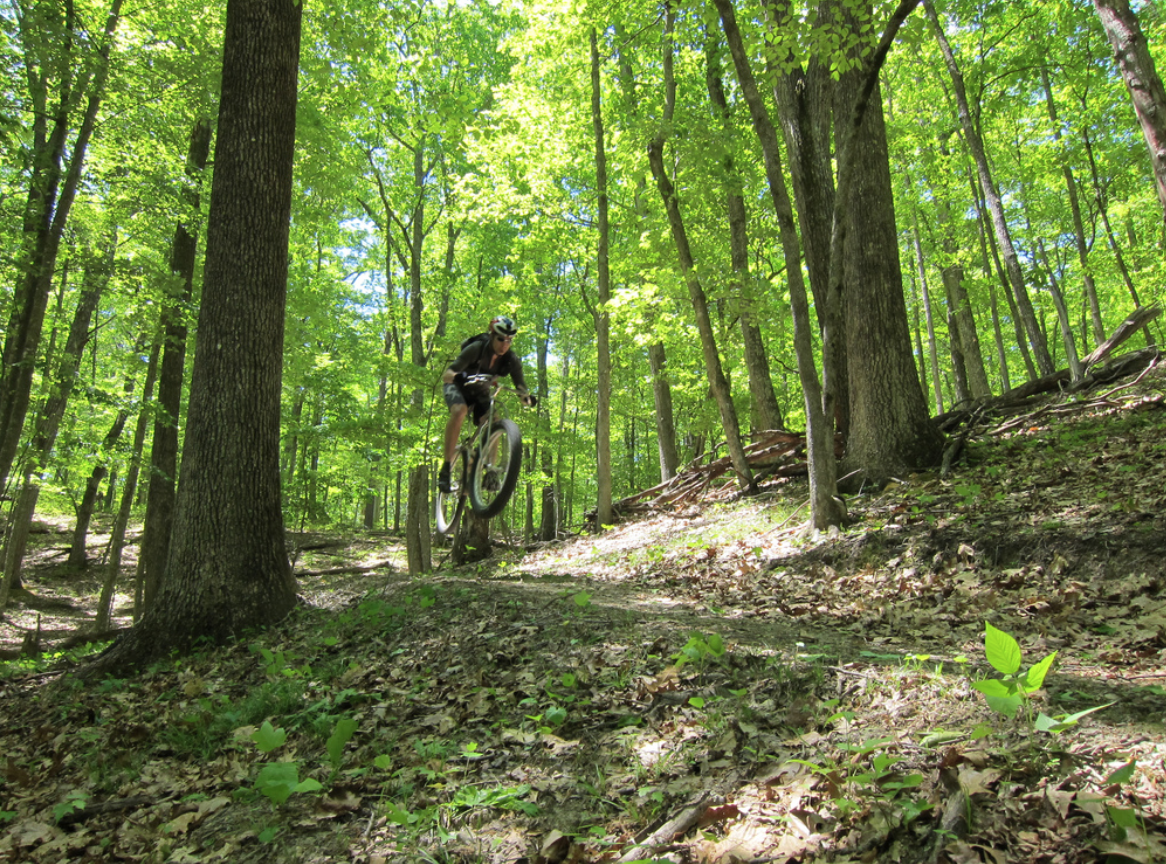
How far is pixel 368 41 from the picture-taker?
6.89 meters

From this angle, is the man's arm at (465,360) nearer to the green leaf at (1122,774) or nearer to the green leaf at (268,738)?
the green leaf at (268,738)

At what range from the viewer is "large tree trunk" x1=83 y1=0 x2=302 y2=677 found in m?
5.64

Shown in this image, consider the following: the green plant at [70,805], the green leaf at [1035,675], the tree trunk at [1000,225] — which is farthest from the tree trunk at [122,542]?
the tree trunk at [1000,225]

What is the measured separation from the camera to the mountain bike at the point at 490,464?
20.2 feet

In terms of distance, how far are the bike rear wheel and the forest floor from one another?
2.96 feet

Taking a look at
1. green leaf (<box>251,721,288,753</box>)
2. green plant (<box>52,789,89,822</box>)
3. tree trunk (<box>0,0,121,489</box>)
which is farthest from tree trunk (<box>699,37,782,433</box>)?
green plant (<box>52,789,89,822</box>)

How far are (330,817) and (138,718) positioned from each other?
245cm

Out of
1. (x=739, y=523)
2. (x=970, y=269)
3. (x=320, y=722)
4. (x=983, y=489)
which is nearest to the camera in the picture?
(x=320, y=722)

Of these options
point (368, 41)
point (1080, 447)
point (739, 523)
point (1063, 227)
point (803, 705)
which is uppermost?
point (1063, 227)

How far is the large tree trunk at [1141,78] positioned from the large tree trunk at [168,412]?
11.7 meters

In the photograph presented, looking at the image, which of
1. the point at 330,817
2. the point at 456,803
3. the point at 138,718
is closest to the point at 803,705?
the point at 456,803

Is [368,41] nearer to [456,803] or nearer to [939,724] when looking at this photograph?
[456,803]

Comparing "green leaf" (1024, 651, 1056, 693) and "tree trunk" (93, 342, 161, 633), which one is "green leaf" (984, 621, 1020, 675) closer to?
"green leaf" (1024, 651, 1056, 693)

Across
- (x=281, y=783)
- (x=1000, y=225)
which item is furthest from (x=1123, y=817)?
(x=1000, y=225)
